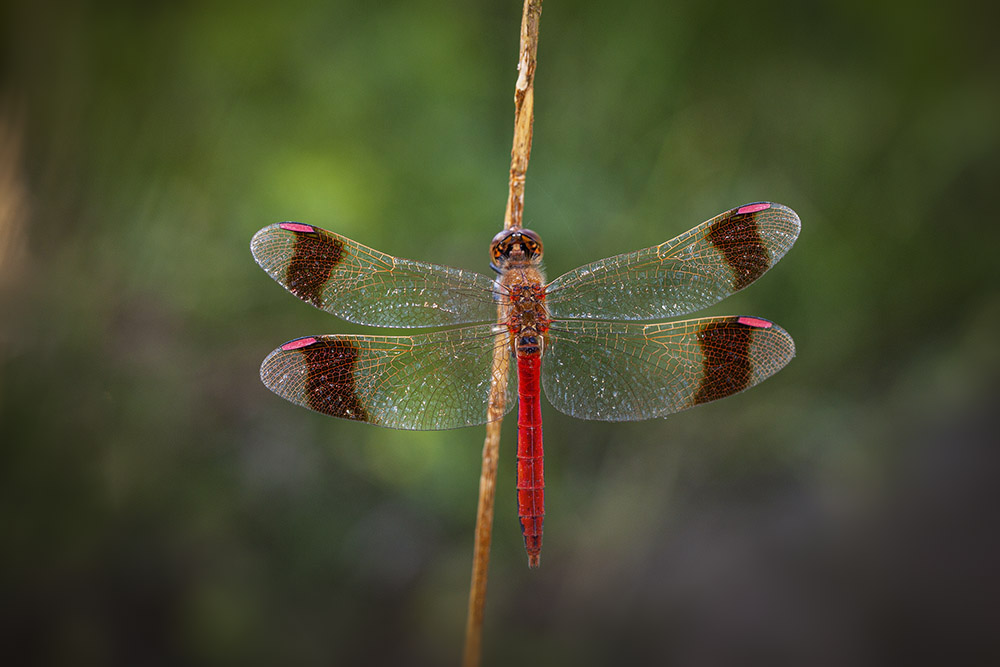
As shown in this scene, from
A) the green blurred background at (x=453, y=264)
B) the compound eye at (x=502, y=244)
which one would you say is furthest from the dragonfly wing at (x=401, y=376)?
the green blurred background at (x=453, y=264)

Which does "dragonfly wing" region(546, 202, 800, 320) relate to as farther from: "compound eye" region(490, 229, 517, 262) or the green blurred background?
the green blurred background

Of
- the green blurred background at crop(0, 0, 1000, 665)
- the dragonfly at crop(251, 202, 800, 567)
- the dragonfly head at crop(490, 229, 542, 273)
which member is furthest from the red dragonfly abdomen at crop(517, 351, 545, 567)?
the green blurred background at crop(0, 0, 1000, 665)

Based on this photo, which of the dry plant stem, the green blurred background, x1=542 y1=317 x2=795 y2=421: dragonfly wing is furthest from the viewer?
the green blurred background

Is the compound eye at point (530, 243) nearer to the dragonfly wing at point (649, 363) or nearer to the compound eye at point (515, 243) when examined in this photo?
the compound eye at point (515, 243)

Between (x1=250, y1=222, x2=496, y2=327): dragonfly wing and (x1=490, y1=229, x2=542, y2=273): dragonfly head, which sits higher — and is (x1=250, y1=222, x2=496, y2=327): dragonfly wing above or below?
below

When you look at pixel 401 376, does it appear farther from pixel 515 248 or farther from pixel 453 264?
pixel 453 264

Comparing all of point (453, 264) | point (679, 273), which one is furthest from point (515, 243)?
point (453, 264)

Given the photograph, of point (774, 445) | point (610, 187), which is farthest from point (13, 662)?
point (774, 445)

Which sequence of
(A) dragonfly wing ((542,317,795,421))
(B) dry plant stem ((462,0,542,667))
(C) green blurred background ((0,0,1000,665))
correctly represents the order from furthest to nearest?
(C) green blurred background ((0,0,1000,665)) < (A) dragonfly wing ((542,317,795,421)) < (B) dry plant stem ((462,0,542,667))

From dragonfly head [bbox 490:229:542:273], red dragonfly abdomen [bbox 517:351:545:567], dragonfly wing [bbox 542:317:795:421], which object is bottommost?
red dragonfly abdomen [bbox 517:351:545:567]
